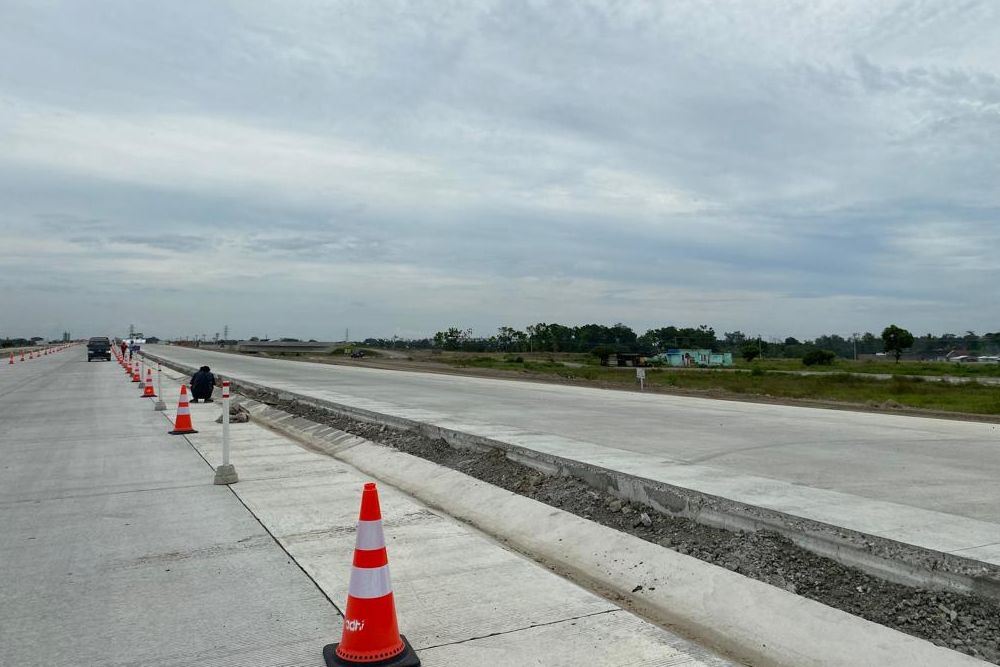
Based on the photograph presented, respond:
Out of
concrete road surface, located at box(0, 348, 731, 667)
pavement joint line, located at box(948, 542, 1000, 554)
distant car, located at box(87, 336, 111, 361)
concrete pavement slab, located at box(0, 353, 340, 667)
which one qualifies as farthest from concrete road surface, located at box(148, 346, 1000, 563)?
distant car, located at box(87, 336, 111, 361)

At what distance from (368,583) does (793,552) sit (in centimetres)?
343

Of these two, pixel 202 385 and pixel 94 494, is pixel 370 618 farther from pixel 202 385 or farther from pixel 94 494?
pixel 202 385

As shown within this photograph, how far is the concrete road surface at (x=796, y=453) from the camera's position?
6238 mm

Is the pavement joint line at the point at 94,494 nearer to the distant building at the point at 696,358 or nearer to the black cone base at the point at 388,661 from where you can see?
the black cone base at the point at 388,661

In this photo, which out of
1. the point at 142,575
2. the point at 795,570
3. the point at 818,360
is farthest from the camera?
the point at 818,360

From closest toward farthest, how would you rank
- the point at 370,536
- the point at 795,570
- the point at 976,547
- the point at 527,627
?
the point at 370,536 < the point at 527,627 < the point at 976,547 < the point at 795,570

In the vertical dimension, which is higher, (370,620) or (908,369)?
(908,369)

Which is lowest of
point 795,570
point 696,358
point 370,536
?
point 795,570


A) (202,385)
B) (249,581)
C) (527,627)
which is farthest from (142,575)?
(202,385)

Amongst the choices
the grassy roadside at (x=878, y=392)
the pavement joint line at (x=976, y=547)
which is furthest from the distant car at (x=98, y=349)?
the pavement joint line at (x=976, y=547)

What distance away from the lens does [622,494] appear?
25.1 ft

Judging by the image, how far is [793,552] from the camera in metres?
5.64

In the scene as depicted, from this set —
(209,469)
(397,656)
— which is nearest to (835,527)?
(397,656)

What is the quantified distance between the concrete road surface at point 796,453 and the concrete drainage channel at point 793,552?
A: 0.97ft
